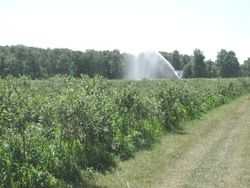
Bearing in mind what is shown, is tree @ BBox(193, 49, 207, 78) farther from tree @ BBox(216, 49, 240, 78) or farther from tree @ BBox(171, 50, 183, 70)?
tree @ BBox(171, 50, 183, 70)

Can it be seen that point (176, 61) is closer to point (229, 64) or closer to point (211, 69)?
point (229, 64)

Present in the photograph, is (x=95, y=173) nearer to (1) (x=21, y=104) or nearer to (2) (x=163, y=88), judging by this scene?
(1) (x=21, y=104)

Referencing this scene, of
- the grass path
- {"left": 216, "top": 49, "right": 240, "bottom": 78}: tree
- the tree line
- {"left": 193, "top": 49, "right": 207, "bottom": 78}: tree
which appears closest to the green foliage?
the grass path

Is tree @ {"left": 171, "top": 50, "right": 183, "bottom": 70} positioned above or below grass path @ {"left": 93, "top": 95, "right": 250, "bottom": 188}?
above

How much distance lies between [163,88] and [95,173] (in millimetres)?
11541

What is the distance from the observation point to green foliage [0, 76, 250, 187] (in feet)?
32.3

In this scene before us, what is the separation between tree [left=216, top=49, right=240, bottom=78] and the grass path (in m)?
104

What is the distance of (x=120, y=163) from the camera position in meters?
13.8

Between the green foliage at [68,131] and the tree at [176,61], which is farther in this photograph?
the tree at [176,61]

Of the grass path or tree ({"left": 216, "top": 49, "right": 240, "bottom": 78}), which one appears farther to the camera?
tree ({"left": 216, "top": 49, "right": 240, "bottom": 78})

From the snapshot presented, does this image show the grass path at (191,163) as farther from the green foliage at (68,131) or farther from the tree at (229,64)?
the tree at (229,64)

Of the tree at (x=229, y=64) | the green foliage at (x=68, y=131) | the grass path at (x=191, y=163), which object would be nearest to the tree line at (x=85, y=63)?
the tree at (x=229, y=64)

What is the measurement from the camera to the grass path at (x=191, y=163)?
11992 mm

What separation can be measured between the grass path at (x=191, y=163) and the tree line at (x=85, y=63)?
7363 cm
